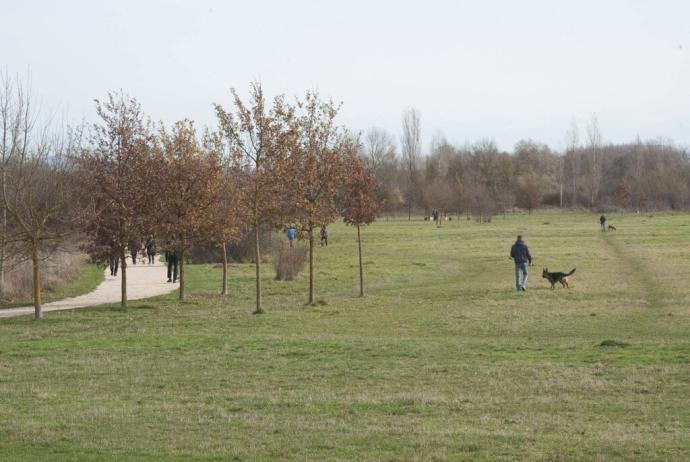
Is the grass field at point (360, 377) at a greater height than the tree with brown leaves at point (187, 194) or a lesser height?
lesser

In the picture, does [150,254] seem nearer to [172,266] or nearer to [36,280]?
[172,266]

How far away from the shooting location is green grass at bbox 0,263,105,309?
26.9m

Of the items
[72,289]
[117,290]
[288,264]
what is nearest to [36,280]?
A: [117,290]

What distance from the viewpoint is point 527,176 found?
5738 inches

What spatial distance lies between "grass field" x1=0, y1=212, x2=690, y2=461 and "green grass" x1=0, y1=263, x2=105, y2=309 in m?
3.64

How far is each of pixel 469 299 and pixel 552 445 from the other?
1847cm

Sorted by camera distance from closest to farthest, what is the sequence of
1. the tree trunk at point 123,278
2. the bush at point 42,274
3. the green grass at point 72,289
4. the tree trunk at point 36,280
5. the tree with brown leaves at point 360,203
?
the tree trunk at point 36,280 < the tree trunk at point 123,278 < the green grass at point 72,289 < the bush at point 42,274 < the tree with brown leaves at point 360,203

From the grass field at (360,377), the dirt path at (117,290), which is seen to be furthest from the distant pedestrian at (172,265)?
the grass field at (360,377)

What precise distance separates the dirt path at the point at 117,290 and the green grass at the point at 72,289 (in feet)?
1.13

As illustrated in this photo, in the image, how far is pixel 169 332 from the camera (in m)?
20.0

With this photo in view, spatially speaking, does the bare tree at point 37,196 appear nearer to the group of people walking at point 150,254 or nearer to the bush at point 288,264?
the group of people walking at point 150,254

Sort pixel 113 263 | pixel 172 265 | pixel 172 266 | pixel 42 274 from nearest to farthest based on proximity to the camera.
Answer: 1. pixel 113 263
2. pixel 42 274
3. pixel 172 265
4. pixel 172 266

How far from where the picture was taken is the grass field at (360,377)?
893 centimetres

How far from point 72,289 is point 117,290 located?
166cm
